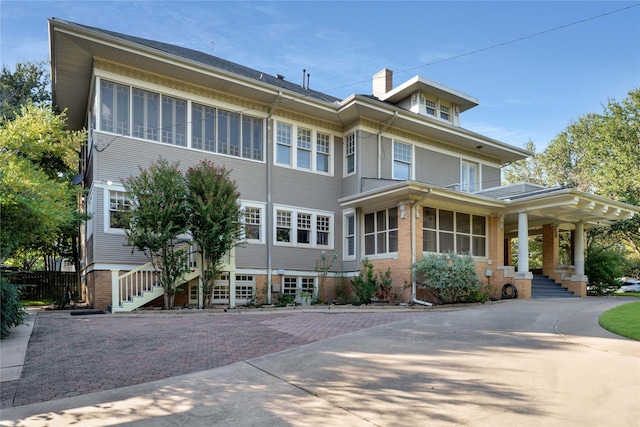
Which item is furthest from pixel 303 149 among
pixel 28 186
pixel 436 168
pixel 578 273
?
pixel 578 273

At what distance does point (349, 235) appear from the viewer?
17.7 meters

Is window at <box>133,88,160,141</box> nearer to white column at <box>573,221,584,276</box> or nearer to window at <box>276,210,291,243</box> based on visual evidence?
window at <box>276,210,291,243</box>

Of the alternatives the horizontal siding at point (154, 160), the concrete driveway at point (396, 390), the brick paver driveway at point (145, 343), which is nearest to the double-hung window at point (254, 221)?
the horizontal siding at point (154, 160)

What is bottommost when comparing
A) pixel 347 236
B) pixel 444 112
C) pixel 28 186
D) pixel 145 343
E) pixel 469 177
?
pixel 145 343

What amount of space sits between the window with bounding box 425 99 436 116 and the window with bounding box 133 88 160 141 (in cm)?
1201

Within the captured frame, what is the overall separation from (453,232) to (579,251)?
20.1ft

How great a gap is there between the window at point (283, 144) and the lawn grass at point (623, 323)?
36.5 feet

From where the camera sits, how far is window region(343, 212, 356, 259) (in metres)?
17.4

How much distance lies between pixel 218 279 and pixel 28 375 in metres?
8.70

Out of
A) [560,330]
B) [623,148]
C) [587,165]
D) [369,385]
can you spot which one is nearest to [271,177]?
[560,330]

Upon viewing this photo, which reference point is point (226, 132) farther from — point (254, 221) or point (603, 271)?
point (603, 271)

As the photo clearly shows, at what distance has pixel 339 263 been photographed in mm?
17609

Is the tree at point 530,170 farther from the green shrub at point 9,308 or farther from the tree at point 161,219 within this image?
the green shrub at point 9,308

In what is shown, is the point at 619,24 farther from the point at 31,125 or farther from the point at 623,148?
the point at 623,148
